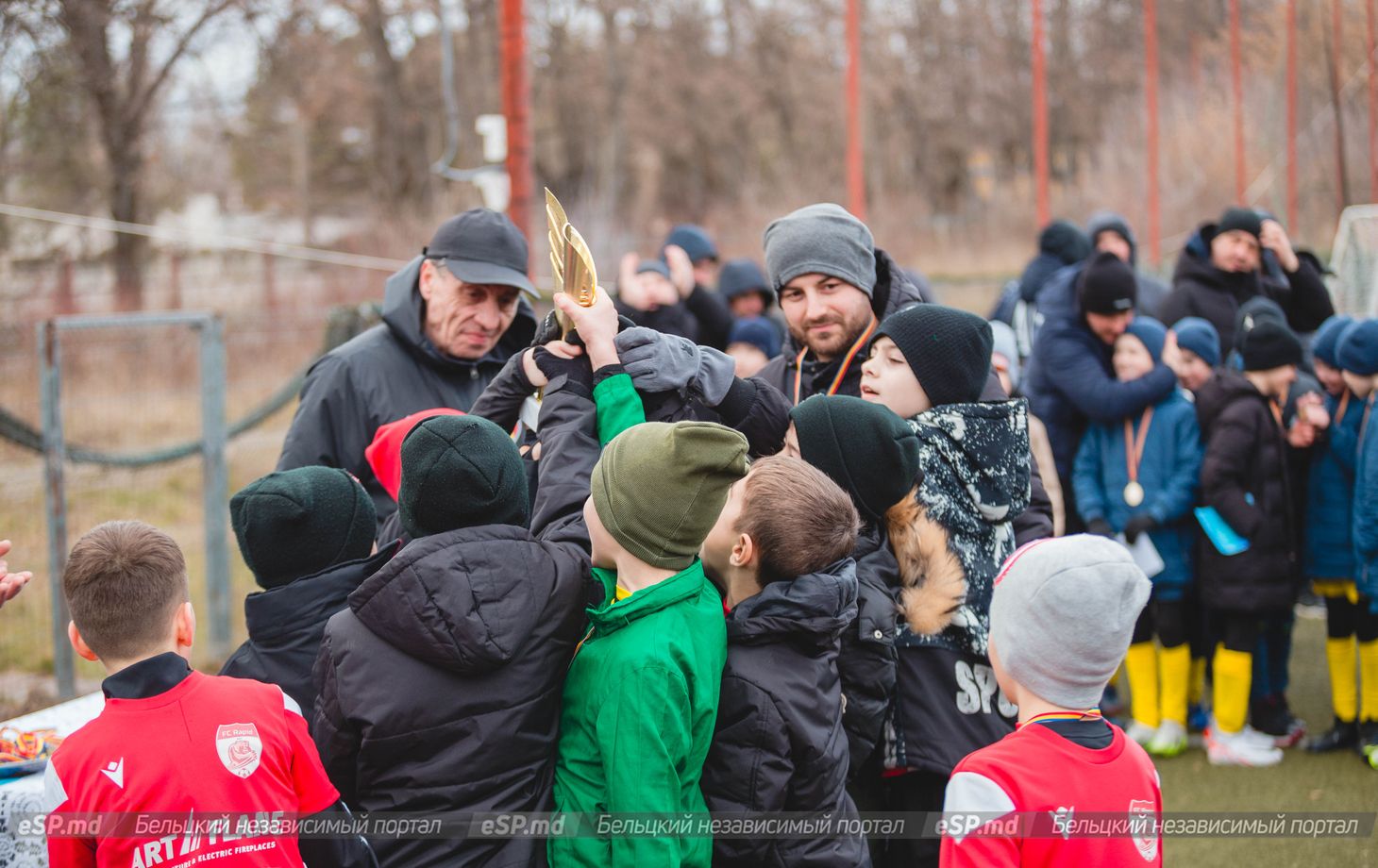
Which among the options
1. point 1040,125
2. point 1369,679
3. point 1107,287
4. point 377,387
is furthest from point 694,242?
point 1040,125

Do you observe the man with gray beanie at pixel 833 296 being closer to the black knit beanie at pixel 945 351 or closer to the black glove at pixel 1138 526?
the black knit beanie at pixel 945 351

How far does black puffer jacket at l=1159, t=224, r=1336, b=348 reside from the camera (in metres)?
6.65

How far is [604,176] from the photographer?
1662 inches

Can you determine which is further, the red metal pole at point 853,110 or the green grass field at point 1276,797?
the red metal pole at point 853,110

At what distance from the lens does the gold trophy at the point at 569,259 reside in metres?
2.56

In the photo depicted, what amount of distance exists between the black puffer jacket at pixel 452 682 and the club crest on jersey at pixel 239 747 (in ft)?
0.39

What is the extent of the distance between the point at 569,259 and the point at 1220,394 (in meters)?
3.78

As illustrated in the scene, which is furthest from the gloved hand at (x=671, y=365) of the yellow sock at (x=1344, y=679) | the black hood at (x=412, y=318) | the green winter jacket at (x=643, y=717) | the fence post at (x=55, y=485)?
the fence post at (x=55, y=485)

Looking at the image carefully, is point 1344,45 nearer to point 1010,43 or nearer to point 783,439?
point 783,439

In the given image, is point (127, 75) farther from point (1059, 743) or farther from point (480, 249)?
point (1059, 743)

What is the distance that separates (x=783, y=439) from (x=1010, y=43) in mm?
47458

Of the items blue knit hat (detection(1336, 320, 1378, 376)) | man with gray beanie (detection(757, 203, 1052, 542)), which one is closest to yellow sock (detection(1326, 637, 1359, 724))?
blue knit hat (detection(1336, 320, 1378, 376))

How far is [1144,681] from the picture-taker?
5.47 metres

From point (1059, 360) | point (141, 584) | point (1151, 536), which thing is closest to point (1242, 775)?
point (1151, 536)
